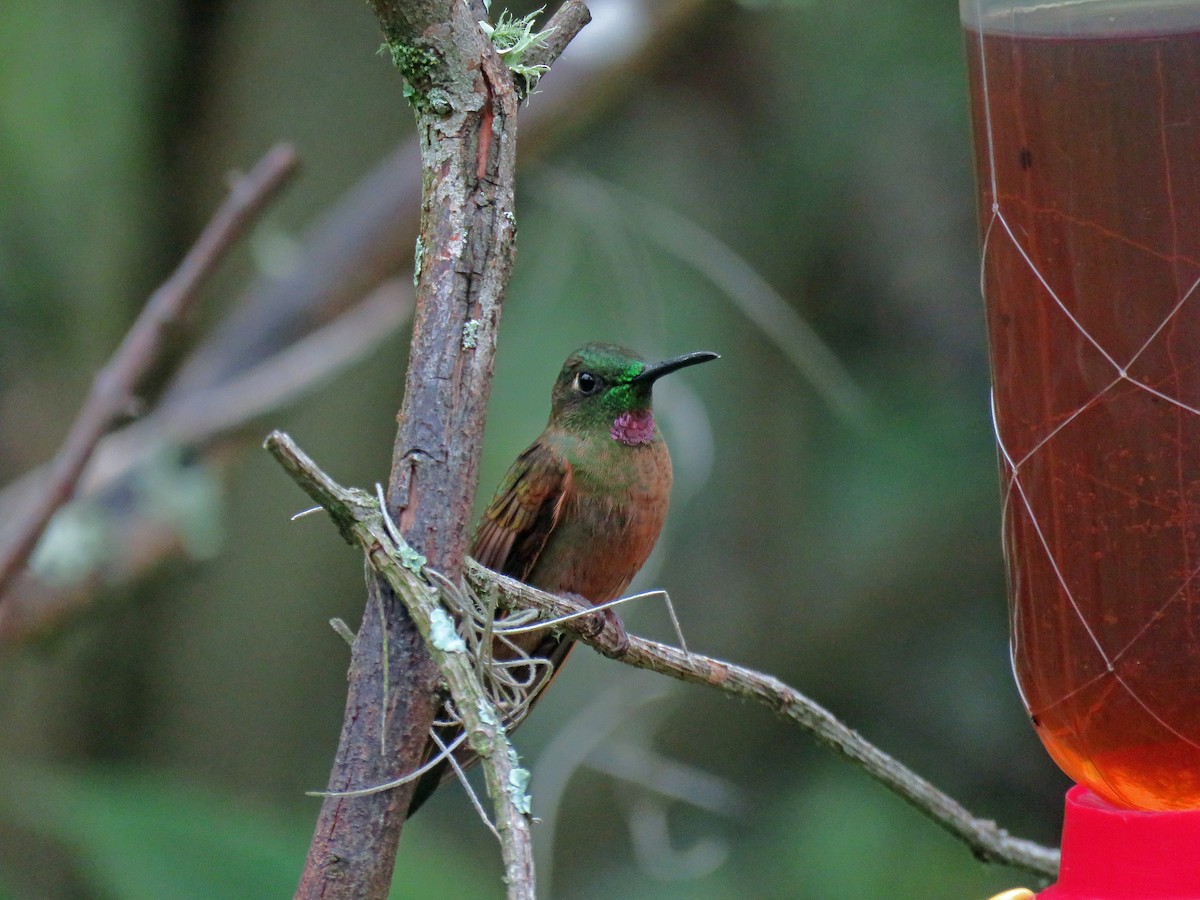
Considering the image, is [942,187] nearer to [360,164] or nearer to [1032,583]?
[360,164]

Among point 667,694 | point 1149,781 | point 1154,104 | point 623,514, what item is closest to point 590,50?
point 623,514

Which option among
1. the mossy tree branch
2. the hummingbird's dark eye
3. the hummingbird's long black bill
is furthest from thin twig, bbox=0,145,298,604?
the mossy tree branch

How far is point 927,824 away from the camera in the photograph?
14.9 feet

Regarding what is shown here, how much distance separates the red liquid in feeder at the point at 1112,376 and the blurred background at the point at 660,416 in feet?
8.35

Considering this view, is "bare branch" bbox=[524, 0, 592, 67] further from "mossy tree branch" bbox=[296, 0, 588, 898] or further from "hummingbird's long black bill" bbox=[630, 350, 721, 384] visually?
"hummingbird's long black bill" bbox=[630, 350, 721, 384]

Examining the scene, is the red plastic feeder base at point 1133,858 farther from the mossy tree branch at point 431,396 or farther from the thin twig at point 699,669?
the mossy tree branch at point 431,396

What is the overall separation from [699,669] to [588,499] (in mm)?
888

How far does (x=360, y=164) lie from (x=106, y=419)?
276 centimetres

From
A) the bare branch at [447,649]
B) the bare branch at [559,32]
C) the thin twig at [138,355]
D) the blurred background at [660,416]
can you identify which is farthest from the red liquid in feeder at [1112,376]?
the blurred background at [660,416]

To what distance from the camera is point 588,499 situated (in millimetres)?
2764

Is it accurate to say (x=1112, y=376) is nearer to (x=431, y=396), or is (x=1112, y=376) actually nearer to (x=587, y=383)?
(x=431, y=396)

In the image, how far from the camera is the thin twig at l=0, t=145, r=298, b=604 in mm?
2854

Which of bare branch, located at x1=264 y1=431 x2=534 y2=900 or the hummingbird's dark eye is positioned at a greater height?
the hummingbird's dark eye

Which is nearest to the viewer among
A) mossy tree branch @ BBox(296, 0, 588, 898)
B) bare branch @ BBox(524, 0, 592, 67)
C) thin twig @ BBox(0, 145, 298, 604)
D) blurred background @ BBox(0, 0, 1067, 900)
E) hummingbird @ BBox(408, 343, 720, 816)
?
mossy tree branch @ BBox(296, 0, 588, 898)
